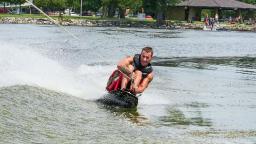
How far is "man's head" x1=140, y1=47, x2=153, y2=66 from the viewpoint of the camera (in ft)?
48.1

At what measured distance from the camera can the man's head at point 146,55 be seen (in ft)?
48.1

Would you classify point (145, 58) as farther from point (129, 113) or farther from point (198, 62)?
point (198, 62)

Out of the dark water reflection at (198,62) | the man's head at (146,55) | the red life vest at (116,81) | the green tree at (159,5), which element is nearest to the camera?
the man's head at (146,55)

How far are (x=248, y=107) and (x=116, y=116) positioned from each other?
454cm

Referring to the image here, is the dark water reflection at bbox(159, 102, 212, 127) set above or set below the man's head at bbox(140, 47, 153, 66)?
below

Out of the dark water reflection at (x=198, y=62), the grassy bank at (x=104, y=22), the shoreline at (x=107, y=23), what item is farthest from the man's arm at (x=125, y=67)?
the grassy bank at (x=104, y=22)

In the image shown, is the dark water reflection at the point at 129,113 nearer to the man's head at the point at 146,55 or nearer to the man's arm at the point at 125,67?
the man's arm at the point at 125,67

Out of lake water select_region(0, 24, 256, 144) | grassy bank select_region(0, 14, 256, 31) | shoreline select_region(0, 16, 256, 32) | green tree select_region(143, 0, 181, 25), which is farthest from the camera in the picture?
green tree select_region(143, 0, 181, 25)

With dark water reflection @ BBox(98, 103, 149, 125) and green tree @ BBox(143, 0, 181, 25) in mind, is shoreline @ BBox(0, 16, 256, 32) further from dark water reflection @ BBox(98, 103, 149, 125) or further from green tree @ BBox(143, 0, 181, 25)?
dark water reflection @ BBox(98, 103, 149, 125)

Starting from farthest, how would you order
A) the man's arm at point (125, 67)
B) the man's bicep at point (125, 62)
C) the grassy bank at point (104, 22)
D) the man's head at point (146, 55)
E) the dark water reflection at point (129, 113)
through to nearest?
the grassy bank at point (104, 22), the man's bicep at point (125, 62), the man's arm at point (125, 67), the man's head at point (146, 55), the dark water reflection at point (129, 113)

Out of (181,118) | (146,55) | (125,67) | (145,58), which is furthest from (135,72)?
(181,118)

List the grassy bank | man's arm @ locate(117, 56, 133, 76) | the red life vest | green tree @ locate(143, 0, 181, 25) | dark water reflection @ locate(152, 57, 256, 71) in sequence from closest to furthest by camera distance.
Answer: man's arm @ locate(117, 56, 133, 76), the red life vest, dark water reflection @ locate(152, 57, 256, 71), the grassy bank, green tree @ locate(143, 0, 181, 25)

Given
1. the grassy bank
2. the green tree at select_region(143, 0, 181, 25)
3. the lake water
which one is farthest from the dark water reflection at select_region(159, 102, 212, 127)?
the green tree at select_region(143, 0, 181, 25)

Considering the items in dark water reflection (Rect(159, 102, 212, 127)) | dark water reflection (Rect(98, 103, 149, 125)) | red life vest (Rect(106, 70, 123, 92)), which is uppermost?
red life vest (Rect(106, 70, 123, 92))
